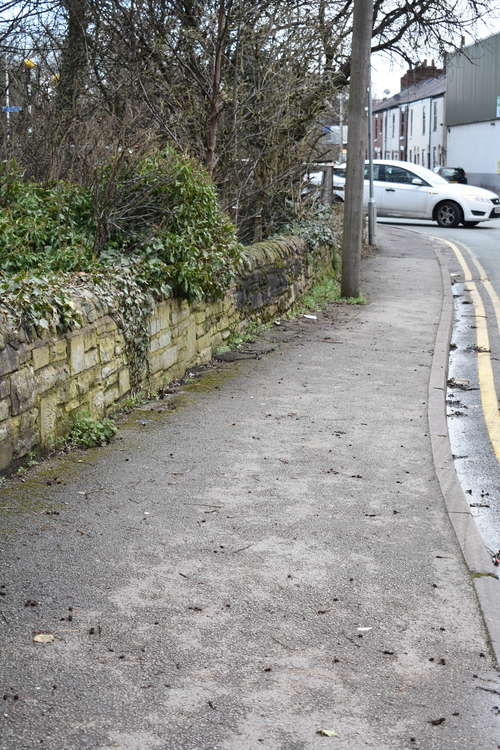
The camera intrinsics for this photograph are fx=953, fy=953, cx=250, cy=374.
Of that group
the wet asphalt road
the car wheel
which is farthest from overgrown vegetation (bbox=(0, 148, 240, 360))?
the car wheel

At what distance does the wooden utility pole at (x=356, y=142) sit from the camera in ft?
44.2

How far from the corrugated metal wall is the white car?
2197 cm

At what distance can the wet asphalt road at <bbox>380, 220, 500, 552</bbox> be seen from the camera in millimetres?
6090

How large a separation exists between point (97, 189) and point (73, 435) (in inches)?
126

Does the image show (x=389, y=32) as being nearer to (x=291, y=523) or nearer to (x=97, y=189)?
(x=97, y=189)

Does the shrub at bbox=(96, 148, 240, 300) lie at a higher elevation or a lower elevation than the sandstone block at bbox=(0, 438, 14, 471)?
higher

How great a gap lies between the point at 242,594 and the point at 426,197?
26202 millimetres

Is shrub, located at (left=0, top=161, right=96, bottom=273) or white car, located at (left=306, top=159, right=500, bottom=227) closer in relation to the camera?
shrub, located at (left=0, top=161, right=96, bottom=273)

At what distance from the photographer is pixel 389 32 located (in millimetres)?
25047

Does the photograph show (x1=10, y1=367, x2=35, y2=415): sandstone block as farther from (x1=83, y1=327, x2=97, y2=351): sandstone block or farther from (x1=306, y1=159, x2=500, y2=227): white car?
(x1=306, y1=159, x2=500, y2=227): white car

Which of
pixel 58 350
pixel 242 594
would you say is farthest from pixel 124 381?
pixel 242 594

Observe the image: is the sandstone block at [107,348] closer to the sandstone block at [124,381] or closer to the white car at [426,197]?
the sandstone block at [124,381]

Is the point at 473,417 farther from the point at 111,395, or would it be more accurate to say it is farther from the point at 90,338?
the point at 90,338

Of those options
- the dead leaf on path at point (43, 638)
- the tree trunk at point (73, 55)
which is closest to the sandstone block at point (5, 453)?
the dead leaf on path at point (43, 638)
